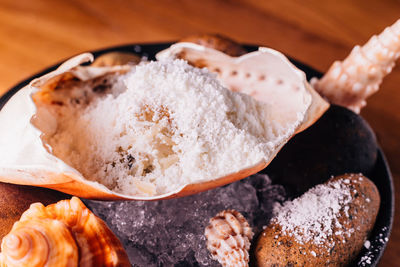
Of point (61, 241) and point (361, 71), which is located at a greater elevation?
point (361, 71)

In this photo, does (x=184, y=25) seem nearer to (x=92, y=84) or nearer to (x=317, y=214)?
(x=92, y=84)

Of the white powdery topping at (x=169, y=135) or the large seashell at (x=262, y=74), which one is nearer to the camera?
the white powdery topping at (x=169, y=135)

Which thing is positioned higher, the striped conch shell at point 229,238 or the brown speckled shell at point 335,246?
the brown speckled shell at point 335,246

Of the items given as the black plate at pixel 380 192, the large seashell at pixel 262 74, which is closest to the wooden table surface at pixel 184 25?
the black plate at pixel 380 192

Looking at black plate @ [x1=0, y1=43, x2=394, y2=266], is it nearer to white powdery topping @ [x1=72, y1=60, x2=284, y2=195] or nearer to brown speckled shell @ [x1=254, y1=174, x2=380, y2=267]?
brown speckled shell @ [x1=254, y1=174, x2=380, y2=267]

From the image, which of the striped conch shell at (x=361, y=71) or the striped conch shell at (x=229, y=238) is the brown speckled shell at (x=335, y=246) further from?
the striped conch shell at (x=361, y=71)

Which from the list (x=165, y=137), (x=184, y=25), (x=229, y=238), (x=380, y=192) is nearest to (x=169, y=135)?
(x=165, y=137)
